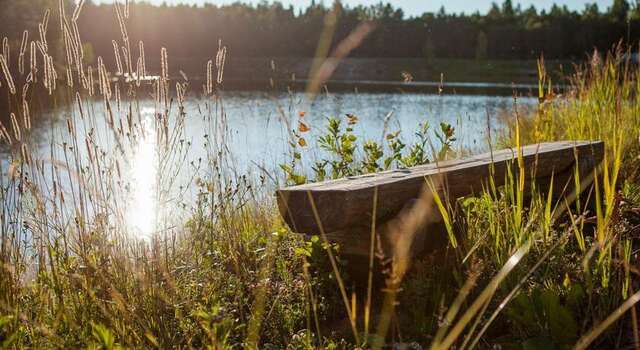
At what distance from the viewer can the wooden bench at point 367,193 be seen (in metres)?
2.21

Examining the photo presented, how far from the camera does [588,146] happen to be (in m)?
3.46

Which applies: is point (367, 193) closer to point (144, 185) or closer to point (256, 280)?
point (256, 280)

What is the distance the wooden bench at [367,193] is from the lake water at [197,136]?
23cm

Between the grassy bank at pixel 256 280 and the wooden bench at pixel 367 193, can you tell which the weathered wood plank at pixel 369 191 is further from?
the grassy bank at pixel 256 280

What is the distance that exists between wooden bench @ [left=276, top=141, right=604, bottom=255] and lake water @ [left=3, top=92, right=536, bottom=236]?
0.23m

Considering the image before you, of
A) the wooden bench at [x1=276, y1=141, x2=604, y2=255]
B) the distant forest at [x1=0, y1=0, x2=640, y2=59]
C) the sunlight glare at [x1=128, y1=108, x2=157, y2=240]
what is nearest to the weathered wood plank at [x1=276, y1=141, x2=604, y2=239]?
the wooden bench at [x1=276, y1=141, x2=604, y2=255]

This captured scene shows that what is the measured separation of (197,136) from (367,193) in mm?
7772

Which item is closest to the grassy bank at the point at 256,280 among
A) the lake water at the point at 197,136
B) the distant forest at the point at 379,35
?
the lake water at the point at 197,136

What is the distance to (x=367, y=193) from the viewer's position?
88.8 inches

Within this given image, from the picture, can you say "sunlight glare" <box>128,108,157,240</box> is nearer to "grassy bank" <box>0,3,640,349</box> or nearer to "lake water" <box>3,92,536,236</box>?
"lake water" <box>3,92,536,236</box>

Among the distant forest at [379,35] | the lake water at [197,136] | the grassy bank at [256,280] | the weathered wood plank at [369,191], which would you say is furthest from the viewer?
the distant forest at [379,35]

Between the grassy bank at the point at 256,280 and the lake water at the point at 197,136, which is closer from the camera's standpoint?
the grassy bank at the point at 256,280

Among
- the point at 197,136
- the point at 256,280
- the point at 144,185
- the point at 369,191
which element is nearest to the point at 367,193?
the point at 369,191

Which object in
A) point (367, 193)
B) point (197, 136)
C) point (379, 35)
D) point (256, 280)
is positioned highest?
point (379, 35)
